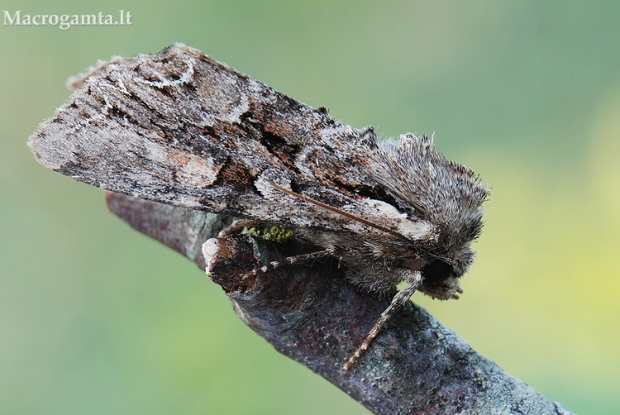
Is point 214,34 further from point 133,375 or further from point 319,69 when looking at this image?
point 133,375

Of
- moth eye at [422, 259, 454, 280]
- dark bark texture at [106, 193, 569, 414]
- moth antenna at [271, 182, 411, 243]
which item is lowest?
dark bark texture at [106, 193, 569, 414]

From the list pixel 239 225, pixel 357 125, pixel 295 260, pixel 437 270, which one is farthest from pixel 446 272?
pixel 357 125

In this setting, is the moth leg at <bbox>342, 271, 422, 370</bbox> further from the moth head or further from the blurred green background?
the blurred green background

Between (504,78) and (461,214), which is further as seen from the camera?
(504,78)

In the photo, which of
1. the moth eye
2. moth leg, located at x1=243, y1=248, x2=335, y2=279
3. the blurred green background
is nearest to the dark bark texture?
moth leg, located at x1=243, y1=248, x2=335, y2=279

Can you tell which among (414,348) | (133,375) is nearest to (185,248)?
(414,348)

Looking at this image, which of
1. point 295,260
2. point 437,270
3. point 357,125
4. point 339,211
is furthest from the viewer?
point 357,125

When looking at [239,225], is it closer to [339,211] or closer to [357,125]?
[339,211]
